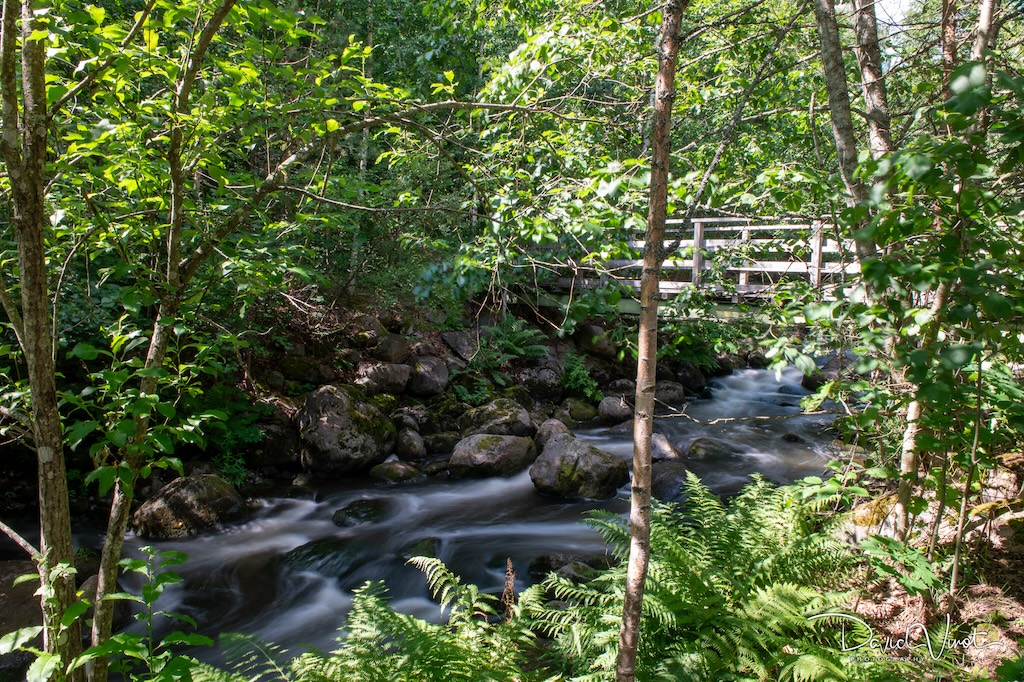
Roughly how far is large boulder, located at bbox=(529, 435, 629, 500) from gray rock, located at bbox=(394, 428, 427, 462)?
192cm

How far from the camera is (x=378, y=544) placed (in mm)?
7105

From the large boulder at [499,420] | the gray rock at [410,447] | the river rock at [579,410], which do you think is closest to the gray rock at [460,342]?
the large boulder at [499,420]

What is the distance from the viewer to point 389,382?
1063 cm

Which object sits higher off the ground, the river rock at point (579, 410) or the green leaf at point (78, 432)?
the green leaf at point (78, 432)

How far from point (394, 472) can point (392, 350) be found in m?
2.88

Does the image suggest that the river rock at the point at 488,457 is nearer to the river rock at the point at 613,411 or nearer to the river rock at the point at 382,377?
the river rock at the point at 382,377

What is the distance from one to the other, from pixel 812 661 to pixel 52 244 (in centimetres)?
403

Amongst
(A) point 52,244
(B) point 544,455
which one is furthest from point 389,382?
(A) point 52,244

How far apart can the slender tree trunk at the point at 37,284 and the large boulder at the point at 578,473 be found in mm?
6344

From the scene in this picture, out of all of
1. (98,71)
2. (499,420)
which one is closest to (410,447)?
(499,420)

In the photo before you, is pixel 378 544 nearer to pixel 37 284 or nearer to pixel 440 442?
pixel 440 442

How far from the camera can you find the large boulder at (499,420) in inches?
398

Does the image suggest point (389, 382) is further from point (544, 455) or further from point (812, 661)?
point (812, 661)

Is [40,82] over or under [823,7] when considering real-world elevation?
under
